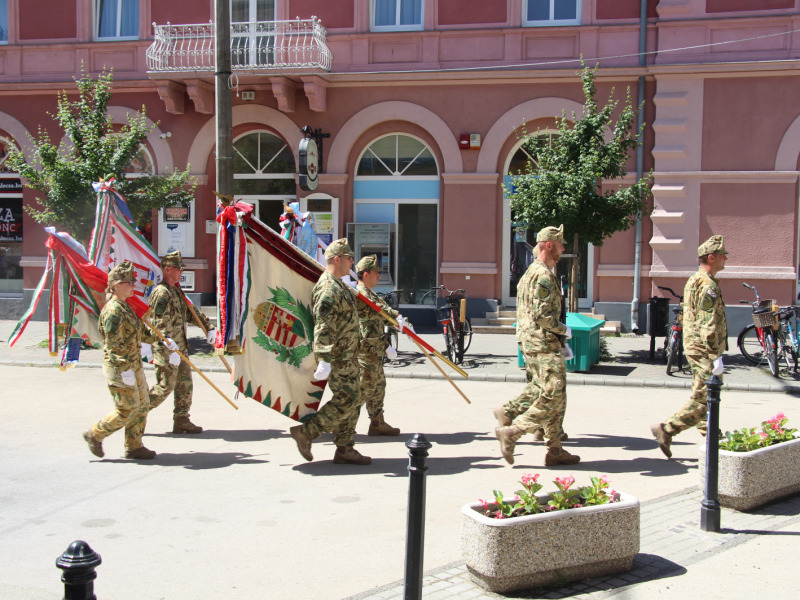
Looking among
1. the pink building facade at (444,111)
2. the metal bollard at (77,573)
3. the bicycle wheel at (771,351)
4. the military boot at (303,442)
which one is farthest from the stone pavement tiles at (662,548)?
the pink building facade at (444,111)

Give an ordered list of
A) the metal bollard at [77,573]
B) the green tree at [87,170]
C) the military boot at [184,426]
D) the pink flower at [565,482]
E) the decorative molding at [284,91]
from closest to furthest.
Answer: the metal bollard at [77,573] < the pink flower at [565,482] < the military boot at [184,426] < the green tree at [87,170] < the decorative molding at [284,91]

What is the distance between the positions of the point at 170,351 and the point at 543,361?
3.75m

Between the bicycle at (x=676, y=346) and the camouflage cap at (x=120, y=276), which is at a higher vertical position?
the camouflage cap at (x=120, y=276)

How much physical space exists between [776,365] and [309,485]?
8.35 m

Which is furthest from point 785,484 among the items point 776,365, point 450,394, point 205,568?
point 776,365

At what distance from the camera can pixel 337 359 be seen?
724 centimetres

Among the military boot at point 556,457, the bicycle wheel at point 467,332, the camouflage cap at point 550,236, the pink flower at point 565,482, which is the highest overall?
the camouflage cap at point 550,236

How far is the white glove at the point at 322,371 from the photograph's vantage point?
6.98 meters

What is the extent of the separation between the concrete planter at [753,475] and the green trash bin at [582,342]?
6347 millimetres

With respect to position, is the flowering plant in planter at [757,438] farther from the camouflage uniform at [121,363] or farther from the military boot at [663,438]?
the camouflage uniform at [121,363]

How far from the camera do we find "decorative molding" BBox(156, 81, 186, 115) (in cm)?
1834

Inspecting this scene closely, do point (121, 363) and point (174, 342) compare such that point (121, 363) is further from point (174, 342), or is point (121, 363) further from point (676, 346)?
point (676, 346)

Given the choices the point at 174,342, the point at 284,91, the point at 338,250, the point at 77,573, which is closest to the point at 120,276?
the point at 174,342

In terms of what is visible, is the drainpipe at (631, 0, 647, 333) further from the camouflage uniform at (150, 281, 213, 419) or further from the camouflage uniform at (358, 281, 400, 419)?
the camouflage uniform at (150, 281, 213, 419)
